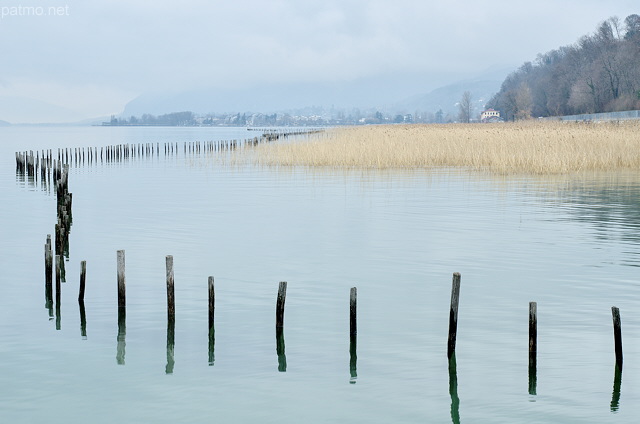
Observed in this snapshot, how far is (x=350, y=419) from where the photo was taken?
9961 mm

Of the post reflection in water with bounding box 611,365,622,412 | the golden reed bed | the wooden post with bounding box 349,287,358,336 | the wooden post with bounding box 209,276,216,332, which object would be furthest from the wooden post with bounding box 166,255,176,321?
the golden reed bed

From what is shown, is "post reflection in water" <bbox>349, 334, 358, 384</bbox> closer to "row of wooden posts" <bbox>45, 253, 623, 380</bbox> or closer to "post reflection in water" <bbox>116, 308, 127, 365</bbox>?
"row of wooden posts" <bbox>45, 253, 623, 380</bbox>

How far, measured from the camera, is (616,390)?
10742 mm

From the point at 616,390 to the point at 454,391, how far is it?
1.95 m

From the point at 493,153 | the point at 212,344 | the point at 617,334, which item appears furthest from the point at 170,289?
the point at 493,153

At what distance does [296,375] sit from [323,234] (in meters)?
12.8

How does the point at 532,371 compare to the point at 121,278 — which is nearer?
the point at 532,371

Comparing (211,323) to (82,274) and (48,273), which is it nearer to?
(82,274)

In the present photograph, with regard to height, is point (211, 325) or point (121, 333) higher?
point (211, 325)

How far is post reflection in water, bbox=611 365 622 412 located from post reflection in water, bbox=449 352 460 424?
178cm

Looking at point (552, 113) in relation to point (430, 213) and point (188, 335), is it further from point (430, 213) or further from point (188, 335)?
point (188, 335)

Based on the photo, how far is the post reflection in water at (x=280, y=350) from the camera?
1165 centimetres

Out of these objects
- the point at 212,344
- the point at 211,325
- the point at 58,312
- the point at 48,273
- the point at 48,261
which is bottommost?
the point at 212,344

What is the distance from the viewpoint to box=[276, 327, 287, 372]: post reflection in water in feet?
38.2
